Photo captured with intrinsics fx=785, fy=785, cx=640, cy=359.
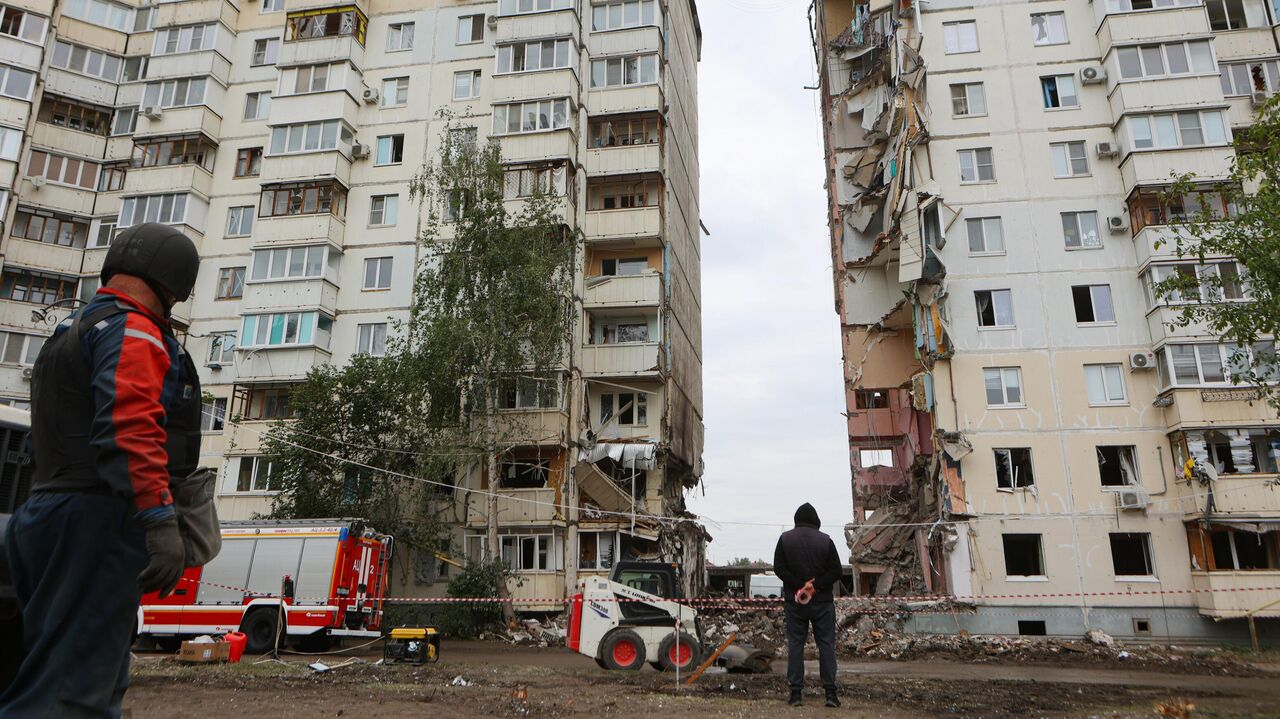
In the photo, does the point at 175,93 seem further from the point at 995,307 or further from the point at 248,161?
the point at 995,307

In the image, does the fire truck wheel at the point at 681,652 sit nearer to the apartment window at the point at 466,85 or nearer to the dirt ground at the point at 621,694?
the dirt ground at the point at 621,694

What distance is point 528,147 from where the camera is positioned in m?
34.5

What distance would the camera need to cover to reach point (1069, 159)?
1218 inches

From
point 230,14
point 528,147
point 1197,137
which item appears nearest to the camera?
point 1197,137

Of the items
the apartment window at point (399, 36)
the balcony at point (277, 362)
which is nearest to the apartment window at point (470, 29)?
the apartment window at point (399, 36)

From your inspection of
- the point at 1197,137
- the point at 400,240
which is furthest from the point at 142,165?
the point at 1197,137

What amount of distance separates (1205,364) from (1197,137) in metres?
8.85

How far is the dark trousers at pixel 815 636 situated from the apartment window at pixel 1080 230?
84.6 ft

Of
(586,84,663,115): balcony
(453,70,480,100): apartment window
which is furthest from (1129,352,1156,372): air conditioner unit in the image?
(453,70,480,100): apartment window

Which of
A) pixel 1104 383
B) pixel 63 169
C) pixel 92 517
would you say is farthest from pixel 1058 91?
pixel 63 169

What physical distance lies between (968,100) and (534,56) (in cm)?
A: 1889

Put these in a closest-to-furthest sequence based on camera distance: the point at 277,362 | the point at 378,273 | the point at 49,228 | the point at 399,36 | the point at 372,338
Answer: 1. the point at 277,362
2. the point at 372,338
3. the point at 378,273
4. the point at 49,228
5. the point at 399,36

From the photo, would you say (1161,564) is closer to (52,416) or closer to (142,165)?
(52,416)

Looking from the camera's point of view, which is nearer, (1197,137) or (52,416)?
(52,416)
